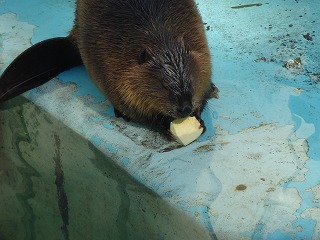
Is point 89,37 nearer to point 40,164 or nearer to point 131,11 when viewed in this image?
Result: point 131,11

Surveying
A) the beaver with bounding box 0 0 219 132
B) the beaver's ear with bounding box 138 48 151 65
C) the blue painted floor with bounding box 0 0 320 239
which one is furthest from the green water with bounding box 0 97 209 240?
the beaver's ear with bounding box 138 48 151 65

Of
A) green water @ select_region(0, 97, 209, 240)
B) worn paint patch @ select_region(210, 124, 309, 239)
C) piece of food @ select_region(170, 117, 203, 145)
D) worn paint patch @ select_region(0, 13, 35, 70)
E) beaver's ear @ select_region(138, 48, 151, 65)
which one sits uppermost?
beaver's ear @ select_region(138, 48, 151, 65)

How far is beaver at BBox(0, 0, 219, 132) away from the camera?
2.08 meters

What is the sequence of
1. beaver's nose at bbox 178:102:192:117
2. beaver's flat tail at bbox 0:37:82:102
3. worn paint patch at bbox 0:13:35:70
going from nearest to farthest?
beaver's nose at bbox 178:102:192:117
beaver's flat tail at bbox 0:37:82:102
worn paint patch at bbox 0:13:35:70

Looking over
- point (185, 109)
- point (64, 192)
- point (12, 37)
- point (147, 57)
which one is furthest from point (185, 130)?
point (12, 37)

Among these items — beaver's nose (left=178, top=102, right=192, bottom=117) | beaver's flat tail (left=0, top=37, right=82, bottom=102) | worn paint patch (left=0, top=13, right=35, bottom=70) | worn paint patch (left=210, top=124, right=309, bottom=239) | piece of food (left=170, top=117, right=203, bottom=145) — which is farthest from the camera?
worn paint patch (left=0, top=13, right=35, bottom=70)

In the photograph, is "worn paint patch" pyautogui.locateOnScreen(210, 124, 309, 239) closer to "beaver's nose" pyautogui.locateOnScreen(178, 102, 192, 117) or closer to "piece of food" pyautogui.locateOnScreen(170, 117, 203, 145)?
"piece of food" pyautogui.locateOnScreen(170, 117, 203, 145)

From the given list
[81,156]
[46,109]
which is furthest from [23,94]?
[81,156]

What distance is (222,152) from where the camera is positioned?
7.07 feet

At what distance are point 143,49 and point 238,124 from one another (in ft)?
1.50

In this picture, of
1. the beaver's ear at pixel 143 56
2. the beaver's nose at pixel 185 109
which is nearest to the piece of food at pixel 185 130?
the beaver's nose at pixel 185 109

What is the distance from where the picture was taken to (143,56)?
2.13 m

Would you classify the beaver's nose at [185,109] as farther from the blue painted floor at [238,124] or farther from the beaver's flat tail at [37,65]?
the beaver's flat tail at [37,65]

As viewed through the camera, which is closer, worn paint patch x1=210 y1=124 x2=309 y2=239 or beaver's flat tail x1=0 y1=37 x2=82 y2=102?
worn paint patch x1=210 y1=124 x2=309 y2=239
